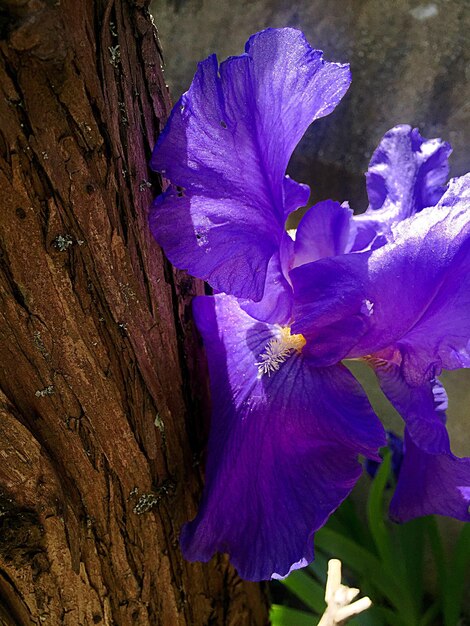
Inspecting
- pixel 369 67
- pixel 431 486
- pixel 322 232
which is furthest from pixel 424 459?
pixel 369 67

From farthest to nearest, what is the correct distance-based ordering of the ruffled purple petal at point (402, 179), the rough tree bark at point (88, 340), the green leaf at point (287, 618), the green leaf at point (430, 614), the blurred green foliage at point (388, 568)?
the green leaf at point (430, 614) → the blurred green foliage at point (388, 568) → the green leaf at point (287, 618) → the ruffled purple petal at point (402, 179) → the rough tree bark at point (88, 340)

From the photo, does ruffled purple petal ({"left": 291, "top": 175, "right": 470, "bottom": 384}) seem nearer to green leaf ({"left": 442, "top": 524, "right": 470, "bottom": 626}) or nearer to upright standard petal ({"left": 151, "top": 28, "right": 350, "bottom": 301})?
upright standard petal ({"left": 151, "top": 28, "right": 350, "bottom": 301})

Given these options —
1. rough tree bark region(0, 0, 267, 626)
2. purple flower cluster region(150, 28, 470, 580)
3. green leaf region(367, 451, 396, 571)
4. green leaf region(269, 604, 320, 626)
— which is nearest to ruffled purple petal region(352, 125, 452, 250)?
purple flower cluster region(150, 28, 470, 580)

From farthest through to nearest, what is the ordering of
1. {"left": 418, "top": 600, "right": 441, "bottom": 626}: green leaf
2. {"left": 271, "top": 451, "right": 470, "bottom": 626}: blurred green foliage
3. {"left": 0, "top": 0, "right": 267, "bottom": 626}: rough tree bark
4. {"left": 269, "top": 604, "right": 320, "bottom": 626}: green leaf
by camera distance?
{"left": 418, "top": 600, "right": 441, "bottom": 626}: green leaf → {"left": 271, "top": 451, "right": 470, "bottom": 626}: blurred green foliage → {"left": 269, "top": 604, "right": 320, "bottom": 626}: green leaf → {"left": 0, "top": 0, "right": 267, "bottom": 626}: rough tree bark

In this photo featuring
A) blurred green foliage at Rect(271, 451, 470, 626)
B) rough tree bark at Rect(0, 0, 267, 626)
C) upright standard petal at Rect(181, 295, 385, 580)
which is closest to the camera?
rough tree bark at Rect(0, 0, 267, 626)

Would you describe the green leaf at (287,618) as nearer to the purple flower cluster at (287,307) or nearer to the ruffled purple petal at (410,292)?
the purple flower cluster at (287,307)

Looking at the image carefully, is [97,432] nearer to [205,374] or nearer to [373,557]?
[205,374]

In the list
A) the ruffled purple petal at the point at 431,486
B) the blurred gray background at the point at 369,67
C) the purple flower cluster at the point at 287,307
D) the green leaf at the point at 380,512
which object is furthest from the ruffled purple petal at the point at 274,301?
the blurred gray background at the point at 369,67

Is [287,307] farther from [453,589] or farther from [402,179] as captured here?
[453,589]
